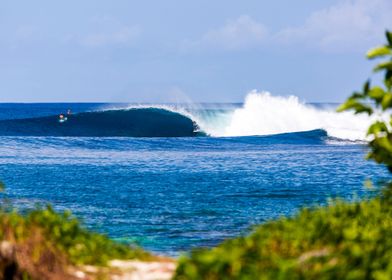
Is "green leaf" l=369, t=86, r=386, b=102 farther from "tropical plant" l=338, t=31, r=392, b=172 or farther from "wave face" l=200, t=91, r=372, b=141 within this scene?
"wave face" l=200, t=91, r=372, b=141

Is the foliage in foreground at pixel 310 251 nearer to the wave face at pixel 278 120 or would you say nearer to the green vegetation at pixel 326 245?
the green vegetation at pixel 326 245

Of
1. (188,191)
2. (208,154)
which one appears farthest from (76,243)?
(208,154)

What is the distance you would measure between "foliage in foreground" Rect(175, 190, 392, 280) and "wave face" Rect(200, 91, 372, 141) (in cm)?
6243

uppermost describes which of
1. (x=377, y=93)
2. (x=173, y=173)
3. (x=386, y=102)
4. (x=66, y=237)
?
(x=377, y=93)

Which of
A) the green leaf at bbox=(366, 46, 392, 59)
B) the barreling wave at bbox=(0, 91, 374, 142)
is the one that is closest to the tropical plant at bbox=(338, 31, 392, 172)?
the green leaf at bbox=(366, 46, 392, 59)

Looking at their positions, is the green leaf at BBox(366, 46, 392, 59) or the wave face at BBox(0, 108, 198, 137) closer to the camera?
the green leaf at BBox(366, 46, 392, 59)

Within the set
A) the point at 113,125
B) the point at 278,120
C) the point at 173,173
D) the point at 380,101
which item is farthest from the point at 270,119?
the point at 380,101

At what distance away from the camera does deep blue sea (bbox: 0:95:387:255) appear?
2189 centimetres

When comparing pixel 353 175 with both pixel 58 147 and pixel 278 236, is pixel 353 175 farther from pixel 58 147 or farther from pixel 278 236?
pixel 278 236

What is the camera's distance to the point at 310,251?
863cm

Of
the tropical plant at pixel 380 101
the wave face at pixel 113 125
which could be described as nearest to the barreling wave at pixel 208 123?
the wave face at pixel 113 125

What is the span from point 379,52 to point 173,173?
83.8ft

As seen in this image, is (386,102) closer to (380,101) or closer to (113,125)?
(380,101)

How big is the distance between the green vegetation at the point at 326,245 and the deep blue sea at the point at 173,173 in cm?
301
